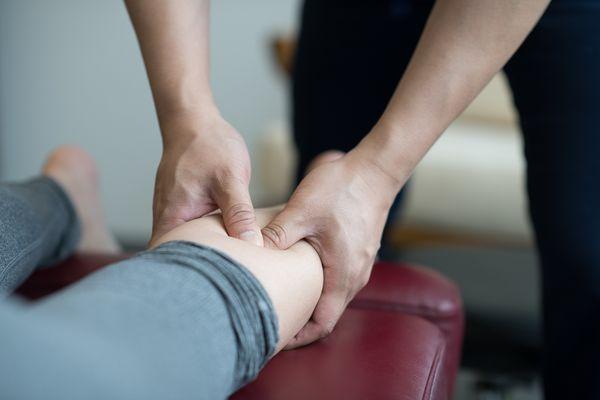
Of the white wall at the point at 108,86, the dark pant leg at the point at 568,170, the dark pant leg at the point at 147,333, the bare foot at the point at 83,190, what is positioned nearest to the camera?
the dark pant leg at the point at 147,333

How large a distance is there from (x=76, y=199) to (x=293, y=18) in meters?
1.85

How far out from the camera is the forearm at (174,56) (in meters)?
0.82

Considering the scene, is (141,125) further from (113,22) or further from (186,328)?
(186,328)

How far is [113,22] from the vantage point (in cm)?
287

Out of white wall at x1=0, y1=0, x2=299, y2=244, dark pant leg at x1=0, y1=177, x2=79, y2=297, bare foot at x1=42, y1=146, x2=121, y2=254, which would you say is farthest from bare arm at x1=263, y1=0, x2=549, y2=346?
white wall at x1=0, y1=0, x2=299, y2=244

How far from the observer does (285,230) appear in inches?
28.4

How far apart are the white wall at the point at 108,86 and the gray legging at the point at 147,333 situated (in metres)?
2.21

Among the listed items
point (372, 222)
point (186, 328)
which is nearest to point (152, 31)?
point (372, 222)

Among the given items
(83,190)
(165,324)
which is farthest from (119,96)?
(165,324)

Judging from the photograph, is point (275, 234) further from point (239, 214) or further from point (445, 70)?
point (445, 70)

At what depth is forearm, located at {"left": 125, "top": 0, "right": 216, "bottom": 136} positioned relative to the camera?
2.71 feet

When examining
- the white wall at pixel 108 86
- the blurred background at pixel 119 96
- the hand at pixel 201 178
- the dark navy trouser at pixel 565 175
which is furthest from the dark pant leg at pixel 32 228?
the white wall at pixel 108 86

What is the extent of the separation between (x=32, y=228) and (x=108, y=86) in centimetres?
215

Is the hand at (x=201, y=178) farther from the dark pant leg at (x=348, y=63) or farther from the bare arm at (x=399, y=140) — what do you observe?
the dark pant leg at (x=348, y=63)
